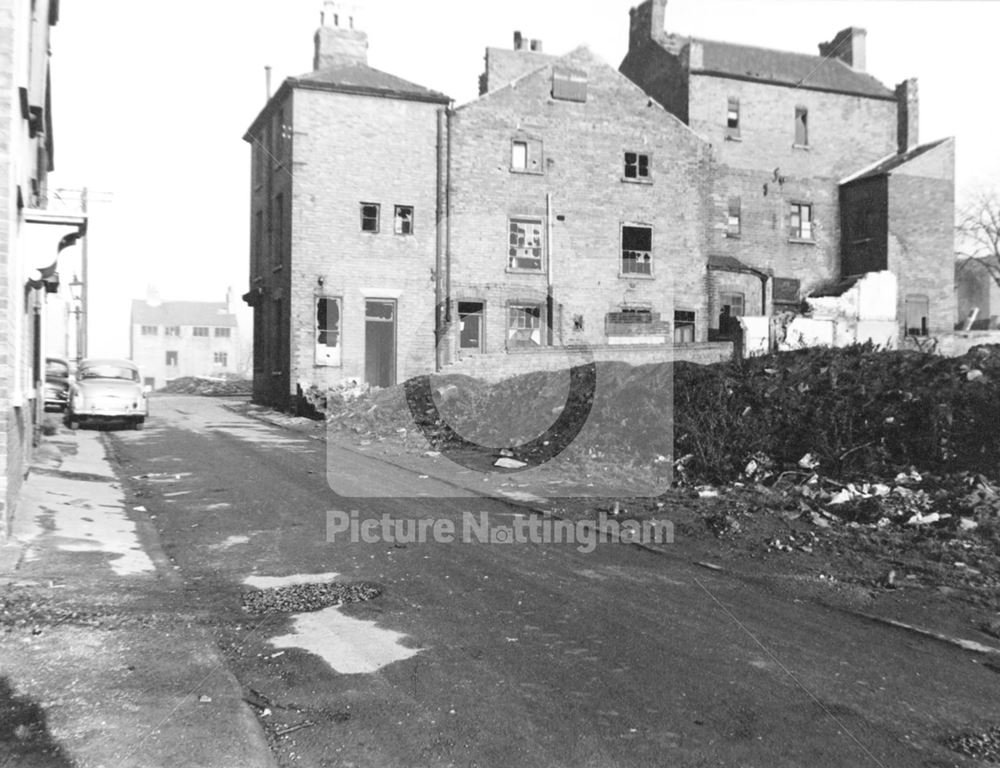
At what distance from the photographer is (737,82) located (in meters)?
31.0

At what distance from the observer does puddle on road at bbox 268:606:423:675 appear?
4.38 metres

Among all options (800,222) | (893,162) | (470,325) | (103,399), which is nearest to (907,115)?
(893,162)

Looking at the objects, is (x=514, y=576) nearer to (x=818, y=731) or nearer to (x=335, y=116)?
(x=818, y=731)

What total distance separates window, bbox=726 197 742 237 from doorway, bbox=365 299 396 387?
14.4 m

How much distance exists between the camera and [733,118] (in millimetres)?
31078

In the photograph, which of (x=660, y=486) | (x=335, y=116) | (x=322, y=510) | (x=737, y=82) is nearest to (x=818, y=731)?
(x=322, y=510)

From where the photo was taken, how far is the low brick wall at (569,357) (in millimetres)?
19031

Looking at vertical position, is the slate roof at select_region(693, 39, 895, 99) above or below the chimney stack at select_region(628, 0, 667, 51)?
below

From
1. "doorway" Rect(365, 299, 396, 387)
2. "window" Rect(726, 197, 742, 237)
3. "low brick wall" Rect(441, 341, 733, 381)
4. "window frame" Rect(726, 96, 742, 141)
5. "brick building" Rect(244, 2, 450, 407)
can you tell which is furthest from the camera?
"window frame" Rect(726, 96, 742, 141)

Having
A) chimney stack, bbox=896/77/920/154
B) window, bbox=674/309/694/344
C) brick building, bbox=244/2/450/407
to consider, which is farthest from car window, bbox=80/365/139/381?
chimney stack, bbox=896/77/920/154

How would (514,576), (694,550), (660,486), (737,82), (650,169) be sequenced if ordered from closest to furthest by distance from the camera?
(514,576)
(694,550)
(660,486)
(650,169)
(737,82)

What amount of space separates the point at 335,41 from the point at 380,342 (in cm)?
1022

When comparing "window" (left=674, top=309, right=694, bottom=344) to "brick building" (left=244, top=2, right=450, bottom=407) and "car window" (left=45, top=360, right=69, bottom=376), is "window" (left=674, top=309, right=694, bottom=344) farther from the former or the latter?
"car window" (left=45, top=360, right=69, bottom=376)

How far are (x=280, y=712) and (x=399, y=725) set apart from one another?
0.61 m
